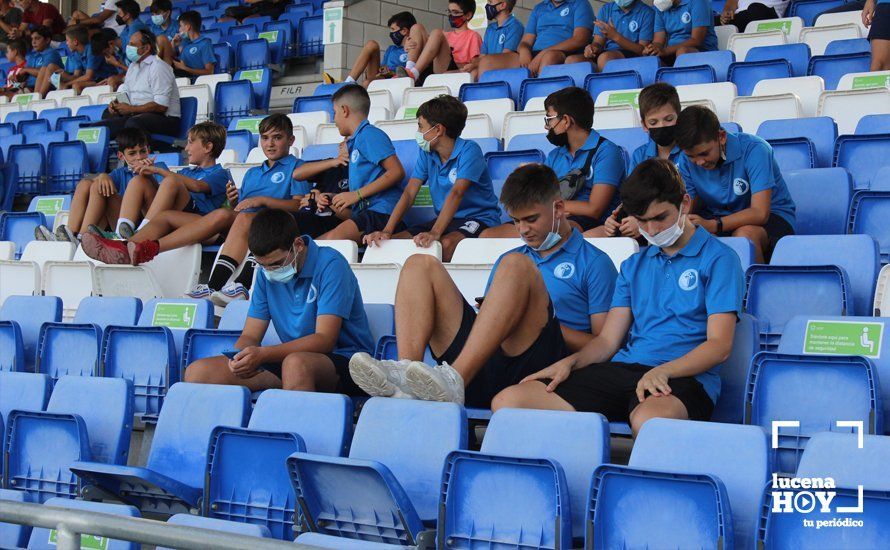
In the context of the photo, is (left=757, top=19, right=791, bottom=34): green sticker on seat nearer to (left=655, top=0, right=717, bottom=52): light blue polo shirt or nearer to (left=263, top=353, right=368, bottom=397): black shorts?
(left=655, top=0, right=717, bottom=52): light blue polo shirt

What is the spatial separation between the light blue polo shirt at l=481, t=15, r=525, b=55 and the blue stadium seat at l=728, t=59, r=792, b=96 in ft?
6.65

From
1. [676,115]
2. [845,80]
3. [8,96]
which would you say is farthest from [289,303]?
[8,96]

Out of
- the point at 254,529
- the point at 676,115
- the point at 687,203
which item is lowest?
the point at 254,529

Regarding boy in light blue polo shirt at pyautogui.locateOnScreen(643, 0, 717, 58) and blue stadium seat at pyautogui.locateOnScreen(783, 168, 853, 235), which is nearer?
blue stadium seat at pyautogui.locateOnScreen(783, 168, 853, 235)

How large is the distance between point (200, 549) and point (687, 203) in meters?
2.18

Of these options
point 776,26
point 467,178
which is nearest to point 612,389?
point 467,178

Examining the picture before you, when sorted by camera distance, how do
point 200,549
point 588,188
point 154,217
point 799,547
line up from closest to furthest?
point 200,549, point 799,547, point 588,188, point 154,217

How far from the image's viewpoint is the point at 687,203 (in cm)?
333

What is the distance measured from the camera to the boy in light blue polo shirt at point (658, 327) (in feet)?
10.3

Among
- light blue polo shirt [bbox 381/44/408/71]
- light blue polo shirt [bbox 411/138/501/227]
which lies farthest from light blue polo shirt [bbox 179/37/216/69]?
light blue polo shirt [bbox 411/138/501/227]

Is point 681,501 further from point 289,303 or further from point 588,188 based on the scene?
point 588,188

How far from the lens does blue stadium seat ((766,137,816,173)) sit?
492 centimetres

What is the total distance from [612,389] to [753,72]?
3.70 metres

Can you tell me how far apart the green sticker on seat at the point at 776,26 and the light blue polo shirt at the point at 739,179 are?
127 inches
